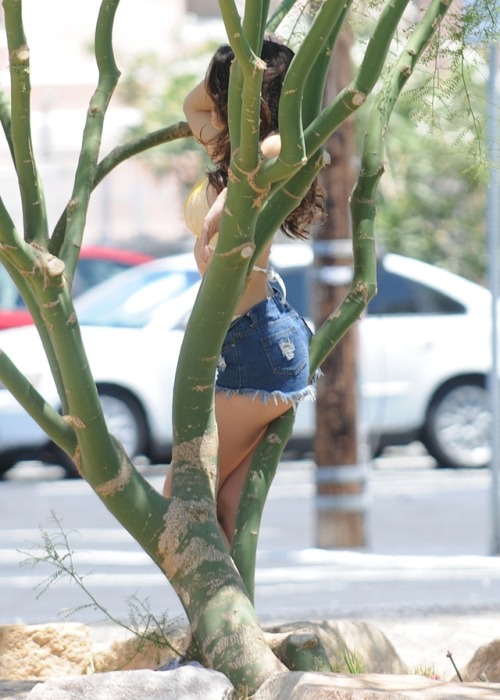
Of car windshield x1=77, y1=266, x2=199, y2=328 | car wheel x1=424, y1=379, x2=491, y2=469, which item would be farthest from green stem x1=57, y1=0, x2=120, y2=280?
car wheel x1=424, y1=379, x2=491, y2=469

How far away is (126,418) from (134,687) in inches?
327

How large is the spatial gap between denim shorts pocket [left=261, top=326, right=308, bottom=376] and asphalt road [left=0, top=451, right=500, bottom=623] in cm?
74

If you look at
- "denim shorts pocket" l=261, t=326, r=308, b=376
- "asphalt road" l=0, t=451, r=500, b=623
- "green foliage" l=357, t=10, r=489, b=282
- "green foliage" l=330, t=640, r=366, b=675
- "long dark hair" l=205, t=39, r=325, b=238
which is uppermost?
"green foliage" l=357, t=10, r=489, b=282

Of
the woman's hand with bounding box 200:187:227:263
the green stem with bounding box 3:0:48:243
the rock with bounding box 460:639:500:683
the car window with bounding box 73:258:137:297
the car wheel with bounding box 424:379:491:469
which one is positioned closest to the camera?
the green stem with bounding box 3:0:48:243

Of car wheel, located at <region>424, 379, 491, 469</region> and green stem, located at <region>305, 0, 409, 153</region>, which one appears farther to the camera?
car wheel, located at <region>424, 379, 491, 469</region>

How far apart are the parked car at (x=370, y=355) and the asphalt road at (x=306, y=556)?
0.39 metres

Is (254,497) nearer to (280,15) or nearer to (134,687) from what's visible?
(134,687)

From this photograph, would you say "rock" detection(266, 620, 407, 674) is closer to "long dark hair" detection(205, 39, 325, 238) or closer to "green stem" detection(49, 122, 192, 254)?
"long dark hair" detection(205, 39, 325, 238)

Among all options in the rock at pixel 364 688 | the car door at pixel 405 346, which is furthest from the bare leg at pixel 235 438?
the car door at pixel 405 346

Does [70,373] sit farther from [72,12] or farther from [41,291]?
[72,12]

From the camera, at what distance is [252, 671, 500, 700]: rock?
8.31 feet

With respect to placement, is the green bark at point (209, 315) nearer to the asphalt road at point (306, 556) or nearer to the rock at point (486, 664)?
the asphalt road at point (306, 556)

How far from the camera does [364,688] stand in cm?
256

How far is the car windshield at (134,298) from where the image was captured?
432 inches
